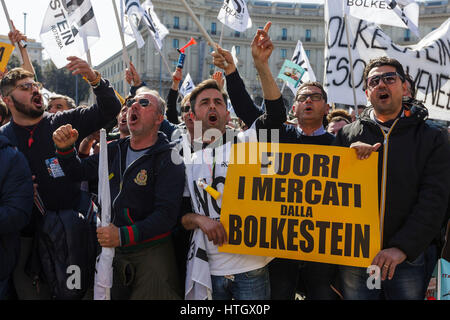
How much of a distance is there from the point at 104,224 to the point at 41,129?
1.09 m

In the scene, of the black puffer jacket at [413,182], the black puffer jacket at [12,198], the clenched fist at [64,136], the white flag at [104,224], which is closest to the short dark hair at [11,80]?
the black puffer jacket at [12,198]

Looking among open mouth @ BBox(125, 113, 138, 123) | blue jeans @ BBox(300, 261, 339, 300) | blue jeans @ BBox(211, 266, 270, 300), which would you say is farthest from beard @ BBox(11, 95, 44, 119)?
blue jeans @ BBox(300, 261, 339, 300)

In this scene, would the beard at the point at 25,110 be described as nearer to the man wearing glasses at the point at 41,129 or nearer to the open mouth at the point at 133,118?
the man wearing glasses at the point at 41,129

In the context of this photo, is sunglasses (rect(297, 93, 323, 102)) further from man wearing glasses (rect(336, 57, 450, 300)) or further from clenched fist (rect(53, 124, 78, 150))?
clenched fist (rect(53, 124, 78, 150))

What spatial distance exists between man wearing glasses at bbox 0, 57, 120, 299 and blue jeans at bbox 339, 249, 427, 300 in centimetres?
205

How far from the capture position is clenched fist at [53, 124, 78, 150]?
2.65m

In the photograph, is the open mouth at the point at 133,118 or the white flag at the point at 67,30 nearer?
the open mouth at the point at 133,118

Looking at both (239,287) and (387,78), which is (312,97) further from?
(239,287)

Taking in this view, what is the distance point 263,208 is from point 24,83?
79.8 inches

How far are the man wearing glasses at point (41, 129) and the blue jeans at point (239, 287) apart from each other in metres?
1.25

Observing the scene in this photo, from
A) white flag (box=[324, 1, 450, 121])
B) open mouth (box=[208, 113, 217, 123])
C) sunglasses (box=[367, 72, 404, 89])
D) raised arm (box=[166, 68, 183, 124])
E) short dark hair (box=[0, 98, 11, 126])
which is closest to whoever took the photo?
sunglasses (box=[367, 72, 404, 89])

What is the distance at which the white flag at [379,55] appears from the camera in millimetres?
5117

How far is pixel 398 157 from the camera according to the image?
2.54 meters
